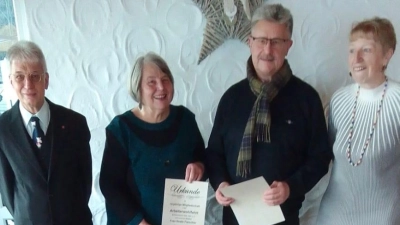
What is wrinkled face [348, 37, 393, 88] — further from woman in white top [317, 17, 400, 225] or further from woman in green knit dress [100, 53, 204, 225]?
woman in green knit dress [100, 53, 204, 225]

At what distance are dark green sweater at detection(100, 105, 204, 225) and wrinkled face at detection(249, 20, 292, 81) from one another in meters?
0.40

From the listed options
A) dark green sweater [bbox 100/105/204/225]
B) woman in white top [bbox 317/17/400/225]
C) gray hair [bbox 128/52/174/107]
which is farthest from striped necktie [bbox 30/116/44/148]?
woman in white top [bbox 317/17/400/225]

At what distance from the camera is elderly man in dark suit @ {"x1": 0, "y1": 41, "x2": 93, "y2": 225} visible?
1.42 metres

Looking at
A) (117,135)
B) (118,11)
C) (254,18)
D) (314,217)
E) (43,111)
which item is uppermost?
(118,11)

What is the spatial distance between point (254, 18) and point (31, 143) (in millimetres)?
942

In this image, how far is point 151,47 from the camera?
190cm

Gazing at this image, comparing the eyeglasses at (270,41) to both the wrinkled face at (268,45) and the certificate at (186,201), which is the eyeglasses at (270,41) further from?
the certificate at (186,201)

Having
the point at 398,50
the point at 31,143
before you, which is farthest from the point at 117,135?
the point at 398,50

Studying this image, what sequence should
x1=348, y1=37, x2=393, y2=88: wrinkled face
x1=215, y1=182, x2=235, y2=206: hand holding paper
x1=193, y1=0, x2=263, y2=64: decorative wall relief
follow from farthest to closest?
x1=193, y1=0, x2=263, y2=64: decorative wall relief, x1=215, y1=182, x2=235, y2=206: hand holding paper, x1=348, y1=37, x2=393, y2=88: wrinkled face

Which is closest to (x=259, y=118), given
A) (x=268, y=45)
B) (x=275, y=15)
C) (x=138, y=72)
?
(x=268, y=45)

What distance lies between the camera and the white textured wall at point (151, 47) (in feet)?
6.07

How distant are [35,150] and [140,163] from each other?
1.25 ft

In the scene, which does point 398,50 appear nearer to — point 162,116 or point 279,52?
point 279,52

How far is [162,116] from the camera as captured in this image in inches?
61.6
